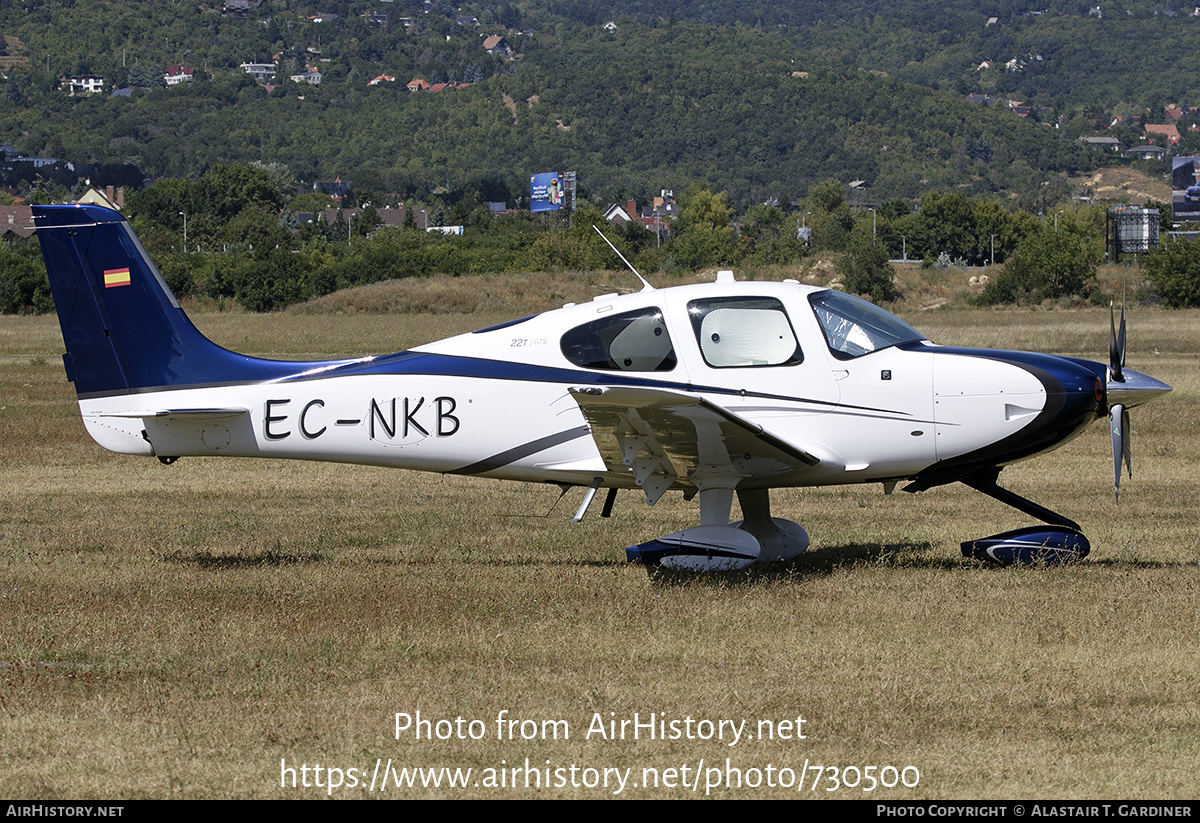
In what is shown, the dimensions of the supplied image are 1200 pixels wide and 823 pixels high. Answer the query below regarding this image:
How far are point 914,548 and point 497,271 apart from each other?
72.1m

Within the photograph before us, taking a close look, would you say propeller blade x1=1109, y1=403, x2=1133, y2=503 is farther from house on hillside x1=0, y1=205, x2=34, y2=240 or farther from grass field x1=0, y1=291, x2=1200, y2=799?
house on hillside x1=0, y1=205, x2=34, y2=240

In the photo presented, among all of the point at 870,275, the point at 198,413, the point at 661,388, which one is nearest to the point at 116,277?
the point at 198,413

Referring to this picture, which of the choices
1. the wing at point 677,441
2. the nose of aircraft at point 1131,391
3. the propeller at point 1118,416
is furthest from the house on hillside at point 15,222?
the nose of aircraft at point 1131,391

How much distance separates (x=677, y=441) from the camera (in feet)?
30.3

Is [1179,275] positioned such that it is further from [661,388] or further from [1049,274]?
[661,388]

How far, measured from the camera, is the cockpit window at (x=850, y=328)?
9.69 metres

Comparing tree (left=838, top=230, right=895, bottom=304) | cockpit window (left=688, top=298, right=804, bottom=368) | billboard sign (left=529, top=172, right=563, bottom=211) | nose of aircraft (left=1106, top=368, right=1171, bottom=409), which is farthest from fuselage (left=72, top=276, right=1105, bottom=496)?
billboard sign (left=529, top=172, right=563, bottom=211)

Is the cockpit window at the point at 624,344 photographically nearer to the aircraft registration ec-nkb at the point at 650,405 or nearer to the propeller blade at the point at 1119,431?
the aircraft registration ec-nkb at the point at 650,405

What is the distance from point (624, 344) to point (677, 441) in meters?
1.03

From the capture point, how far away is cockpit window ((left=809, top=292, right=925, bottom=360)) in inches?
381

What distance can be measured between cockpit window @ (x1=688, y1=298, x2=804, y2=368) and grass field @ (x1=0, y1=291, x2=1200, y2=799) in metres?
1.69

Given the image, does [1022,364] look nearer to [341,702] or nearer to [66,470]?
[341,702]

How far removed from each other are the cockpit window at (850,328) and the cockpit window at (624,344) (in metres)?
1.19
